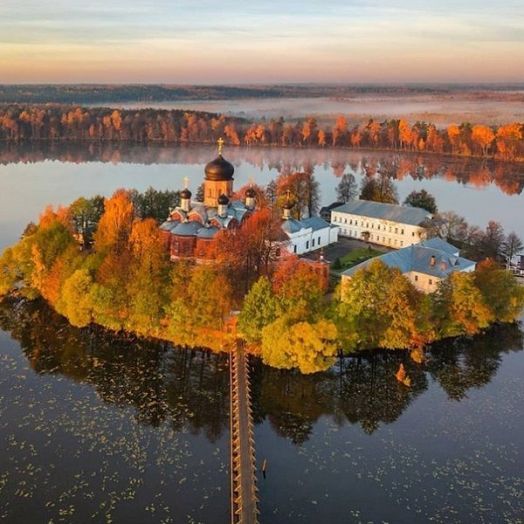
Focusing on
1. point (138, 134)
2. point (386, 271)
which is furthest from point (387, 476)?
point (138, 134)

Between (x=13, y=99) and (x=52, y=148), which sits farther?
(x=13, y=99)

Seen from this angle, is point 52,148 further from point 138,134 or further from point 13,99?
point 13,99

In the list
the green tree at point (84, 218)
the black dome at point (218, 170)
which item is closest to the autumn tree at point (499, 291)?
the black dome at point (218, 170)

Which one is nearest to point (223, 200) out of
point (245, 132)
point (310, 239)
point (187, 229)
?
point (187, 229)

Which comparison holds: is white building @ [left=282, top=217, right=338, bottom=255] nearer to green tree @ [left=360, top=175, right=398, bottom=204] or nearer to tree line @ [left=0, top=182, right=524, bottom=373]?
tree line @ [left=0, top=182, right=524, bottom=373]

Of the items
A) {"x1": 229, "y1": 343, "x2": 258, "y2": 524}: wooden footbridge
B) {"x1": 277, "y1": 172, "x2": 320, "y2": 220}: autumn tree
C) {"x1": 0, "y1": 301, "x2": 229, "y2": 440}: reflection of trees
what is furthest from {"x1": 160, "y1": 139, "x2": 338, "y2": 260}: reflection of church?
{"x1": 229, "y1": 343, "x2": 258, "y2": 524}: wooden footbridge

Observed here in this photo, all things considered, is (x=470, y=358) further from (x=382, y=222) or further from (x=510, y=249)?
(x=382, y=222)
